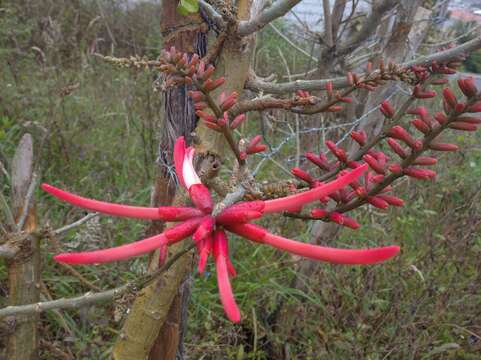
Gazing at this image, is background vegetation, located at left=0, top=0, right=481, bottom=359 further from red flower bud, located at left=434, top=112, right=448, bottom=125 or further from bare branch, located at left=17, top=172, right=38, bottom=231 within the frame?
red flower bud, located at left=434, top=112, right=448, bottom=125

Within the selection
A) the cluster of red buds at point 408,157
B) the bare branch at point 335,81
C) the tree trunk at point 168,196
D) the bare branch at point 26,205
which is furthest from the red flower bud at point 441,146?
the bare branch at point 26,205

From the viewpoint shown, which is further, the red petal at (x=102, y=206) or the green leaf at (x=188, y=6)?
the green leaf at (x=188, y=6)

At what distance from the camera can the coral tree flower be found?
1.23ft

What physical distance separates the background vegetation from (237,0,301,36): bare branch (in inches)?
29.7

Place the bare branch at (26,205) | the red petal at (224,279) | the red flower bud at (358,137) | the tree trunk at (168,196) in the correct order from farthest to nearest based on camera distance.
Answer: the bare branch at (26,205)
the tree trunk at (168,196)
the red flower bud at (358,137)
the red petal at (224,279)

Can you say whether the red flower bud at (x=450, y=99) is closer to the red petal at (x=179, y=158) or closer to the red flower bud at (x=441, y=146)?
the red flower bud at (x=441, y=146)

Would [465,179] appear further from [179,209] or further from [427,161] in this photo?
[179,209]

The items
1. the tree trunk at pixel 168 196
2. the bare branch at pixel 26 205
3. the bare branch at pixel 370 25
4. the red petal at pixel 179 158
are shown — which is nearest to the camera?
the red petal at pixel 179 158

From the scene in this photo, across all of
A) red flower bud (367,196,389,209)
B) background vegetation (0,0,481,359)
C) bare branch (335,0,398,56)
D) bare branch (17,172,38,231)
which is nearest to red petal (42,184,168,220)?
red flower bud (367,196,389,209)

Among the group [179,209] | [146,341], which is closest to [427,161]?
[179,209]

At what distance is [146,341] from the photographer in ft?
3.14

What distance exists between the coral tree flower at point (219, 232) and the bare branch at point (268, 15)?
38cm

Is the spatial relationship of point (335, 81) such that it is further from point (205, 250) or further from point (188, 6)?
point (205, 250)

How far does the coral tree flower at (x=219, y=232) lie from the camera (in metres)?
0.38
